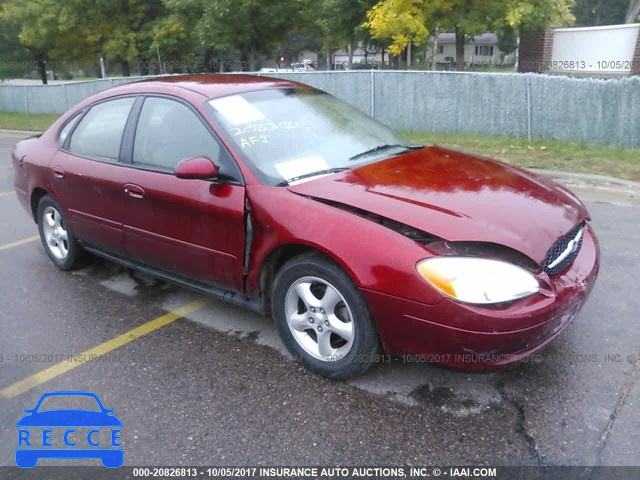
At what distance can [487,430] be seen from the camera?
2.71 meters

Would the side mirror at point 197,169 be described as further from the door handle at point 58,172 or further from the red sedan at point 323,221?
the door handle at point 58,172

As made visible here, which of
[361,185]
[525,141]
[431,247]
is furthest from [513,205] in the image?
[525,141]

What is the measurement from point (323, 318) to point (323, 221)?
0.52 m

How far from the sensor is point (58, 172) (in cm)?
453

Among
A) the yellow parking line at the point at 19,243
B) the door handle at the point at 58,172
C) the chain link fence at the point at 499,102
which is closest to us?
the door handle at the point at 58,172

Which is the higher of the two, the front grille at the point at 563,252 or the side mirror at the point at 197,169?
the side mirror at the point at 197,169

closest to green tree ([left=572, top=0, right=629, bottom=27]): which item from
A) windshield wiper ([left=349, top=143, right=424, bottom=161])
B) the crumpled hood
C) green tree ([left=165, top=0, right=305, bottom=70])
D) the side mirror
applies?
green tree ([left=165, top=0, right=305, bottom=70])

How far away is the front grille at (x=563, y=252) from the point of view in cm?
283

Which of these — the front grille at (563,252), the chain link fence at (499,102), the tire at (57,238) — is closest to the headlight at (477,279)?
the front grille at (563,252)

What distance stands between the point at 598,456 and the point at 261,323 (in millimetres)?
2138

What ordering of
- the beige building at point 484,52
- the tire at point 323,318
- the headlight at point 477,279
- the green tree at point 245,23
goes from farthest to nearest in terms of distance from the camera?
the beige building at point 484,52, the green tree at point 245,23, the tire at point 323,318, the headlight at point 477,279

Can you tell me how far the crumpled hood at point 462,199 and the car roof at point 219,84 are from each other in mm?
1003

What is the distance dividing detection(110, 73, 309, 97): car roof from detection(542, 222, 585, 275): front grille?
7.08 ft

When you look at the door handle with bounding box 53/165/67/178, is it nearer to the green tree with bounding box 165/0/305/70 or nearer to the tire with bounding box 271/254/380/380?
the tire with bounding box 271/254/380/380
